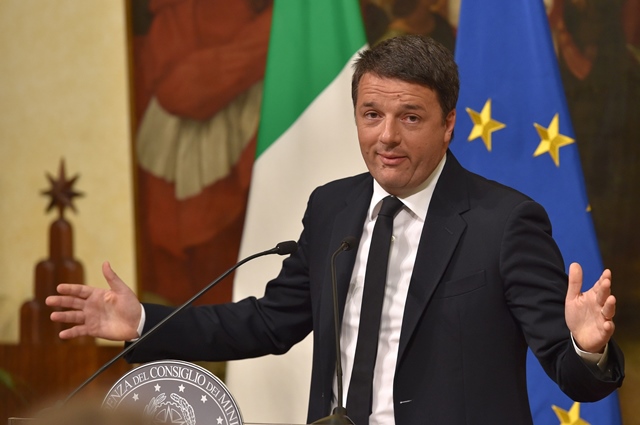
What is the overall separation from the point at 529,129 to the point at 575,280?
1.48m

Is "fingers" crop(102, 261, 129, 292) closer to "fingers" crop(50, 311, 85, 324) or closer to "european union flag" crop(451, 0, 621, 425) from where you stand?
"fingers" crop(50, 311, 85, 324)

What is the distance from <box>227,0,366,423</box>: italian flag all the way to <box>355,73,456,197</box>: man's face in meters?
1.17

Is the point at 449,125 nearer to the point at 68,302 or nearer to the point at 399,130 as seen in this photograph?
the point at 399,130

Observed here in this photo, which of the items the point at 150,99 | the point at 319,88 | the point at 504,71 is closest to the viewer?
the point at 504,71

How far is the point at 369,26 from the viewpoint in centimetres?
398

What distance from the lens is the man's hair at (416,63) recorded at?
8.48 feet

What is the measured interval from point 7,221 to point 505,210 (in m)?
2.90

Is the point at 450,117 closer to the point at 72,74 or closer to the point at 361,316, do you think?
the point at 361,316

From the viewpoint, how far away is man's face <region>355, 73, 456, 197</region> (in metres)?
2.60

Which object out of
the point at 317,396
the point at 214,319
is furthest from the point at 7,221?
the point at 317,396

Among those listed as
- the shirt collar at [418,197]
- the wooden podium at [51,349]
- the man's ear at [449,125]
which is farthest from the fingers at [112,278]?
the wooden podium at [51,349]

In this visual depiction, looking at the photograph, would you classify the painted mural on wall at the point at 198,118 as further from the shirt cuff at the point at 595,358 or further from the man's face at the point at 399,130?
the shirt cuff at the point at 595,358

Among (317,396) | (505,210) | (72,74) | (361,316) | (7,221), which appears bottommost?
(317,396)

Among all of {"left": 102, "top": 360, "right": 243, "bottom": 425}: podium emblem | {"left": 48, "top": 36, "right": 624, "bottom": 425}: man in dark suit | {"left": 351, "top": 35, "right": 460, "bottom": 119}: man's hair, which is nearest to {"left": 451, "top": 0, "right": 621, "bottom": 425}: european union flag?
{"left": 48, "top": 36, "right": 624, "bottom": 425}: man in dark suit
